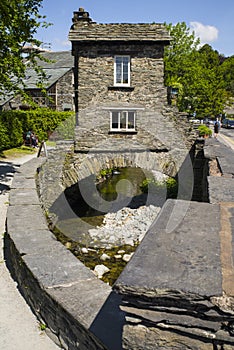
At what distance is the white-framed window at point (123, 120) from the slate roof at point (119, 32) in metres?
3.29

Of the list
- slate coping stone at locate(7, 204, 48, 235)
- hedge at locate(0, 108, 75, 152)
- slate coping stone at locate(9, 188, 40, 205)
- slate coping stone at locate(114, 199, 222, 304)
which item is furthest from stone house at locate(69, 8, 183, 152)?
slate coping stone at locate(114, 199, 222, 304)

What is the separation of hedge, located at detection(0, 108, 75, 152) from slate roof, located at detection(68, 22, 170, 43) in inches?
245

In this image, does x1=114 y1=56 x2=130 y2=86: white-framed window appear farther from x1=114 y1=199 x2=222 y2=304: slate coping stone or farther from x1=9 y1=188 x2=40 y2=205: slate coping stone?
x1=114 y1=199 x2=222 y2=304: slate coping stone

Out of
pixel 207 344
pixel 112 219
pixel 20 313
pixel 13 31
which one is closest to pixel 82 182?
pixel 112 219

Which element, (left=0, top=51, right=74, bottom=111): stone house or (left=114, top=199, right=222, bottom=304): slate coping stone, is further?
(left=0, top=51, right=74, bottom=111): stone house

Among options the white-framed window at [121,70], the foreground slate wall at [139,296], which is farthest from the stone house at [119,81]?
the foreground slate wall at [139,296]

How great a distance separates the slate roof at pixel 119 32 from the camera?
16266 mm

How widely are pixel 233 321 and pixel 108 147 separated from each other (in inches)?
594

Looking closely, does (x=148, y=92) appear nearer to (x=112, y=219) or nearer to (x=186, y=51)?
(x=112, y=219)

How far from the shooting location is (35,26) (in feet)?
39.1

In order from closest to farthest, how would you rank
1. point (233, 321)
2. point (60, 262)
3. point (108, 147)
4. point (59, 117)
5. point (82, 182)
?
1. point (233, 321)
2. point (60, 262)
3. point (108, 147)
4. point (82, 182)
5. point (59, 117)

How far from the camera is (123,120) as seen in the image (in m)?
16.9

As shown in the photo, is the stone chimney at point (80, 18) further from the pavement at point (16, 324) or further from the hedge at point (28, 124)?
the pavement at point (16, 324)

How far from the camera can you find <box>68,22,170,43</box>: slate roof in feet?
53.4
